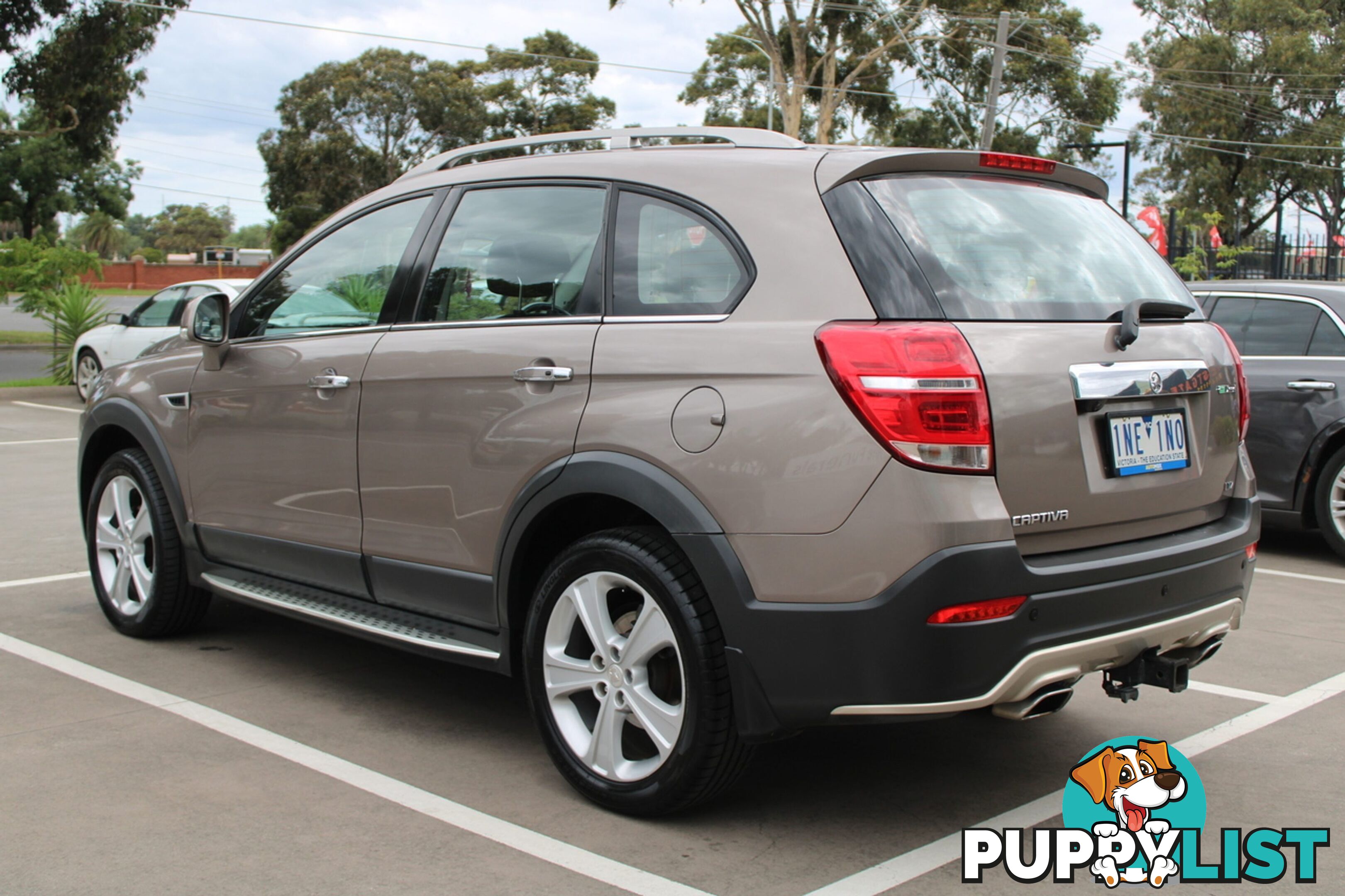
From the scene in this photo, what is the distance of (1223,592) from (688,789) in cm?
159

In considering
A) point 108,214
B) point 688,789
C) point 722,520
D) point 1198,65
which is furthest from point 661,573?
point 108,214

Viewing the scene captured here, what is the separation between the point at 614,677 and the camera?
3.59 meters

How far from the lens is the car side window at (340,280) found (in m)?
4.55

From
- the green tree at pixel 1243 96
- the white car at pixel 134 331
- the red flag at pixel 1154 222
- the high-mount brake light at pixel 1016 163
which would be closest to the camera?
the high-mount brake light at pixel 1016 163

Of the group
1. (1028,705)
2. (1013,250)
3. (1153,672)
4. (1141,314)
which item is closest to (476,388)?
(1013,250)

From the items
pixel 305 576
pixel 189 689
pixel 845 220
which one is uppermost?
pixel 845 220

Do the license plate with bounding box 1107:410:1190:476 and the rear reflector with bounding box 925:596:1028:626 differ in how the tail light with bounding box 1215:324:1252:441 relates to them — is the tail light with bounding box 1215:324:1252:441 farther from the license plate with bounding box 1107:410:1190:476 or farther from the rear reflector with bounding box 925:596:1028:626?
the rear reflector with bounding box 925:596:1028:626

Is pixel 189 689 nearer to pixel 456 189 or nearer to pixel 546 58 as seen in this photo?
pixel 456 189

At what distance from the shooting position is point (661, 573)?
3.38 meters

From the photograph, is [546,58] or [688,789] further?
[546,58]

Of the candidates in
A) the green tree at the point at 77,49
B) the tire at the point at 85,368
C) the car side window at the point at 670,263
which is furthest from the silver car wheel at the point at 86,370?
the car side window at the point at 670,263

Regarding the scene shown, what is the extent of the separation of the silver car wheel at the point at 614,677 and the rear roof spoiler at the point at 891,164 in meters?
1.19

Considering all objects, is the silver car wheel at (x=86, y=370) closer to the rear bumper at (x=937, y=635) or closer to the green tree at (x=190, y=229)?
the rear bumper at (x=937, y=635)

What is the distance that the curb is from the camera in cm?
1756
